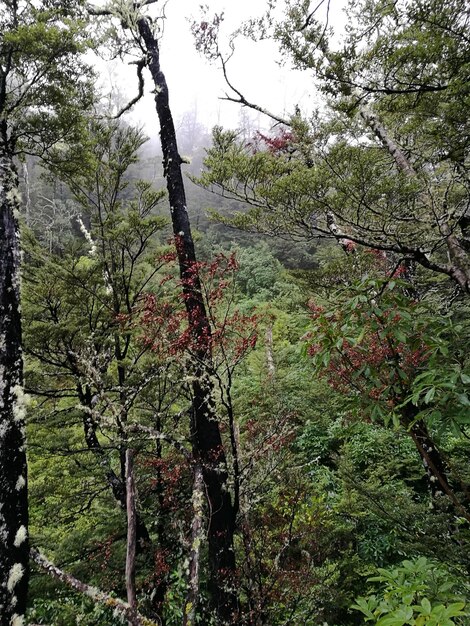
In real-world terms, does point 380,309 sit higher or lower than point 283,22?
lower

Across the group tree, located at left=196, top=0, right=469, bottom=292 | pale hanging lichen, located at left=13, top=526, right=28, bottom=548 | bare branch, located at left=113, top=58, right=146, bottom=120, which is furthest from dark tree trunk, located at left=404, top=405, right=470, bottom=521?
bare branch, located at left=113, top=58, right=146, bottom=120

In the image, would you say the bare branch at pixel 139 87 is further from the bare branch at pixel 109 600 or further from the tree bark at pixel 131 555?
the bare branch at pixel 109 600

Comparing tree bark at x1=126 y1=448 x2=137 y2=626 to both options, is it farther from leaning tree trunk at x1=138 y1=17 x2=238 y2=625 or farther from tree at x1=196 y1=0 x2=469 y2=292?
tree at x1=196 y1=0 x2=469 y2=292

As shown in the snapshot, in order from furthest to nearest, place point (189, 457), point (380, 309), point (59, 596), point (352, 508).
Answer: point (352, 508), point (59, 596), point (189, 457), point (380, 309)

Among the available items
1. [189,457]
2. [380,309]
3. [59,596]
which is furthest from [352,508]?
[380,309]

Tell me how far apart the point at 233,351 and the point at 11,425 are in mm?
2163

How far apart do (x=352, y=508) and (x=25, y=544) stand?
14.6 feet

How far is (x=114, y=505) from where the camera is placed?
519cm

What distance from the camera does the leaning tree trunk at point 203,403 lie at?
136 inches

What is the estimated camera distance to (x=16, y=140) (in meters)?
3.50

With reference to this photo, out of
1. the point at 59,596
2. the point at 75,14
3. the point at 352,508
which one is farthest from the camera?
the point at 352,508

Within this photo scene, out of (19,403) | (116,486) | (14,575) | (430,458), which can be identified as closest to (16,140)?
(19,403)

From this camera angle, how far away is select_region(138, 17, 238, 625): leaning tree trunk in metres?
3.46

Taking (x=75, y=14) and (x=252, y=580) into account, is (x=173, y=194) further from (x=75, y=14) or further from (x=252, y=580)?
(x=252, y=580)
